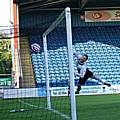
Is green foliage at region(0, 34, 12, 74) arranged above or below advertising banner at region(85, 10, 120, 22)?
below

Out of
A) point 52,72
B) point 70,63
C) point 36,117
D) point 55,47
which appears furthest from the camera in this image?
point 55,47

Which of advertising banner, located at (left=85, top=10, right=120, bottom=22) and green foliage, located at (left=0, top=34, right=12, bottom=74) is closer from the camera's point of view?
green foliage, located at (left=0, top=34, right=12, bottom=74)

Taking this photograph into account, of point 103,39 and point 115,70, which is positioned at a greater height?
point 103,39

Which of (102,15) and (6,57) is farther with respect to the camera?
(6,57)

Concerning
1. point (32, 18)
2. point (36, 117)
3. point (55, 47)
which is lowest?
point (36, 117)

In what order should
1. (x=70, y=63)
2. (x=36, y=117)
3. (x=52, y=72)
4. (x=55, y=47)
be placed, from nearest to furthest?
(x=70, y=63) → (x=36, y=117) → (x=52, y=72) → (x=55, y=47)

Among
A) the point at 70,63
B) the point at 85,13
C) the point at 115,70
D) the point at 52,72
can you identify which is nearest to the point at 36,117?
the point at 70,63

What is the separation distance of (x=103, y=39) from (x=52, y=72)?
5.22 metres

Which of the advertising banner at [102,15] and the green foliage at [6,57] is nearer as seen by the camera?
the green foliage at [6,57]

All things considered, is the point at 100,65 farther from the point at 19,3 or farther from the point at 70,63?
the point at 70,63

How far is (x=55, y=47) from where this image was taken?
25.7 metres

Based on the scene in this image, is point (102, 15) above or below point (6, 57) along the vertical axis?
above

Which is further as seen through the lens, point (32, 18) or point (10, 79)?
point (32, 18)

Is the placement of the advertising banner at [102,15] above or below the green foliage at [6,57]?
above
